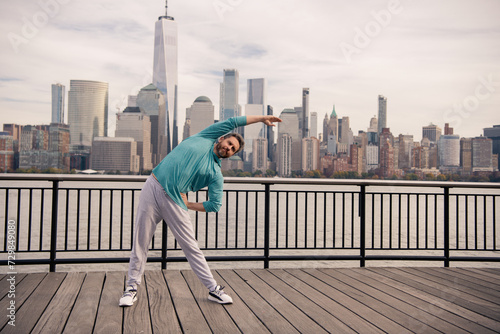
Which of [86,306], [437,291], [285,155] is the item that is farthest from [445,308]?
[285,155]

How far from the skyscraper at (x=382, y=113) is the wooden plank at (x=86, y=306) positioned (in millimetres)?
50907

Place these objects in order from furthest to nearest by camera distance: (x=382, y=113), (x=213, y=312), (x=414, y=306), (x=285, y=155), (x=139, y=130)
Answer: (x=382, y=113)
(x=285, y=155)
(x=139, y=130)
(x=414, y=306)
(x=213, y=312)

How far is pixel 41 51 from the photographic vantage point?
5669cm

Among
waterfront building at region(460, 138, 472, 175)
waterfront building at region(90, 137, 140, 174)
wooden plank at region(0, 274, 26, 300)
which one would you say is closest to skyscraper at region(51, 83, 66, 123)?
waterfront building at region(90, 137, 140, 174)

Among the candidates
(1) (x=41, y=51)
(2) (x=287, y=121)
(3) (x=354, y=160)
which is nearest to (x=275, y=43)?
(2) (x=287, y=121)

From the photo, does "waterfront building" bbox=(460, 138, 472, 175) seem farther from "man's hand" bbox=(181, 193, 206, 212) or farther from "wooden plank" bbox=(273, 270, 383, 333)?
"man's hand" bbox=(181, 193, 206, 212)

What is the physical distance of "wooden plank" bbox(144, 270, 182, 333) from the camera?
8.41ft

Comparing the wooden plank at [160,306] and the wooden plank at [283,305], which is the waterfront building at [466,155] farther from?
the wooden plank at [160,306]

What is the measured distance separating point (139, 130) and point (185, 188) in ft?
167

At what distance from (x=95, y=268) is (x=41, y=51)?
187ft

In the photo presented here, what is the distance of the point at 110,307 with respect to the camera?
2.95 metres

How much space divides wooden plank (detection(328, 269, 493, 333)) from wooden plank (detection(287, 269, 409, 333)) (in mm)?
178

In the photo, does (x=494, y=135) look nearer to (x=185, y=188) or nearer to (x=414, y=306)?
(x=414, y=306)

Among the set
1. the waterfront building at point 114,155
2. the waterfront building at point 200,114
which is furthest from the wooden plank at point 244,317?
the waterfront building at point 114,155
